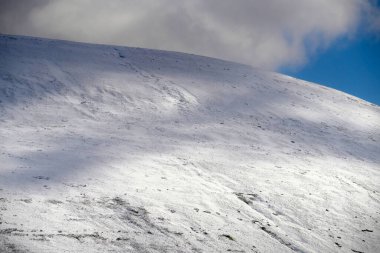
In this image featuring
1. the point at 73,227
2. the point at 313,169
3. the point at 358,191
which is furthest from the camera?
the point at 313,169

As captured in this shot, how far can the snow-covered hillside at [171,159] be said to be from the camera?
4586mm

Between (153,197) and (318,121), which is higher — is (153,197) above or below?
below

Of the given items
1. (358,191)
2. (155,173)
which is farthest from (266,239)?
(358,191)

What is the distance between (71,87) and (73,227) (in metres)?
8.12

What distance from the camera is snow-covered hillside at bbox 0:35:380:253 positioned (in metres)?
4.59

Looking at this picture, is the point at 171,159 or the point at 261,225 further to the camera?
the point at 171,159

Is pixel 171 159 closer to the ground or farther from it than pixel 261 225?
farther from it

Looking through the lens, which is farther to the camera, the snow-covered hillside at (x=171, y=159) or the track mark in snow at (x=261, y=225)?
the track mark in snow at (x=261, y=225)

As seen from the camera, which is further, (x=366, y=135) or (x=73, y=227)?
(x=366, y=135)

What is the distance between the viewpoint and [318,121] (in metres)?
12.0

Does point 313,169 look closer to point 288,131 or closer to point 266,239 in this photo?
point 288,131

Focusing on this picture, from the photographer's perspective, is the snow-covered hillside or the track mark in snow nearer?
the snow-covered hillside

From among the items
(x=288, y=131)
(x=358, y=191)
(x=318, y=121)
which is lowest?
(x=358, y=191)

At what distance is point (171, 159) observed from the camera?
740 cm
